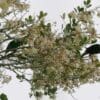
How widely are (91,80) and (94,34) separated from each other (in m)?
0.08

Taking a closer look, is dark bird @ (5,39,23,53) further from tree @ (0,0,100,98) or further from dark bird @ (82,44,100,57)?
dark bird @ (82,44,100,57)

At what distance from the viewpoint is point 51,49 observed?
23.7 inches

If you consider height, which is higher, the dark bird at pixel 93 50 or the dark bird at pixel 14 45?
the dark bird at pixel 14 45

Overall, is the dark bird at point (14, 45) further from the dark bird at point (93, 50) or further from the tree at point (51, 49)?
the dark bird at point (93, 50)

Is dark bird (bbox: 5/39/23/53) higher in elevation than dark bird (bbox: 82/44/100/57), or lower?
higher

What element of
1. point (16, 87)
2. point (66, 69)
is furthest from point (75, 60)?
point (16, 87)

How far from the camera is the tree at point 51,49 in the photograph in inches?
23.7

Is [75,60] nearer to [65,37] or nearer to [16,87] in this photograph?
[65,37]

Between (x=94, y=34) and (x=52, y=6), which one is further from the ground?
(x=52, y=6)

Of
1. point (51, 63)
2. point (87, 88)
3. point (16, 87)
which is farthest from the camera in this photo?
point (87, 88)

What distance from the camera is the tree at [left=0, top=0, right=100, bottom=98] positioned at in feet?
1.98

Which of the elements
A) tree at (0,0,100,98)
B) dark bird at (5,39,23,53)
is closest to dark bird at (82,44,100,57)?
tree at (0,0,100,98)

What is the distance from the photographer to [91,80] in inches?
25.3

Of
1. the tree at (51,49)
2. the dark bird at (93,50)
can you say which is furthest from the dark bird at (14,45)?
the dark bird at (93,50)
